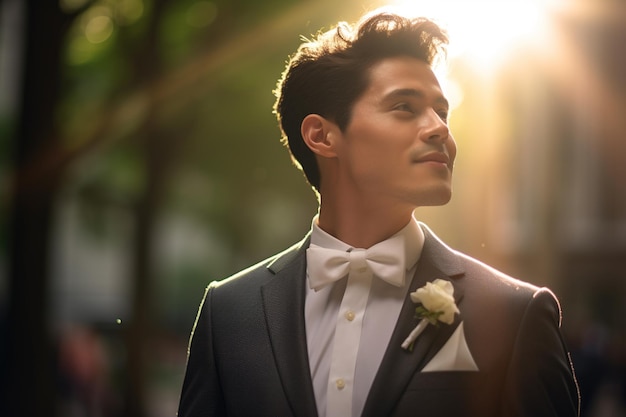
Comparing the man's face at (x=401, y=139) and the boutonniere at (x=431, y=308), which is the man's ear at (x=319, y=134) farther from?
the boutonniere at (x=431, y=308)

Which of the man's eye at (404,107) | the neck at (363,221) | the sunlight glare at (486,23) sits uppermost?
the sunlight glare at (486,23)

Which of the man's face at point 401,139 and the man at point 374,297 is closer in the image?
the man at point 374,297

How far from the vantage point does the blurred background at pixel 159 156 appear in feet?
29.9

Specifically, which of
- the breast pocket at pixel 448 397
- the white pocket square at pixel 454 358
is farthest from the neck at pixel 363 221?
the breast pocket at pixel 448 397

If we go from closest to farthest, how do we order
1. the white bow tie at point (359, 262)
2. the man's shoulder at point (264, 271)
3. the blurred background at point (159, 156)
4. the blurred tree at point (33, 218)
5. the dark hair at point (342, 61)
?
the white bow tie at point (359, 262)
the dark hair at point (342, 61)
the man's shoulder at point (264, 271)
the blurred tree at point (33, 218)
the blurred background at point (159, 156)

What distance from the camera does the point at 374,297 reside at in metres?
3.24

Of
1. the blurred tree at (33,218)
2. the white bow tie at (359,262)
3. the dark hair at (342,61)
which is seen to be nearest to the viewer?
the white bow tie at (359,262)

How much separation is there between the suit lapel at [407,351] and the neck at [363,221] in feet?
0.51

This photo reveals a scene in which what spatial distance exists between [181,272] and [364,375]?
4825 cm

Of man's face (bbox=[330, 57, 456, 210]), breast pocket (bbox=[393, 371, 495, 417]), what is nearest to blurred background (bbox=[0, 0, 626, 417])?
man's face (bbox=[330, 57, 456, 210])

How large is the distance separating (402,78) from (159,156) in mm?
11232

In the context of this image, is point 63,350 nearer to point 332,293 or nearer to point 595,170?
point 332,293

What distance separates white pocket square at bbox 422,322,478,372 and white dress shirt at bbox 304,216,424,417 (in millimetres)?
173

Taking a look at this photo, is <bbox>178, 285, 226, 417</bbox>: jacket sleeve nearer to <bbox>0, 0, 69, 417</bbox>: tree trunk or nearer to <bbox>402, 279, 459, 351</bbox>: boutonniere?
<bbox>402, 279, 459, 351</bbox>: boutonniere
